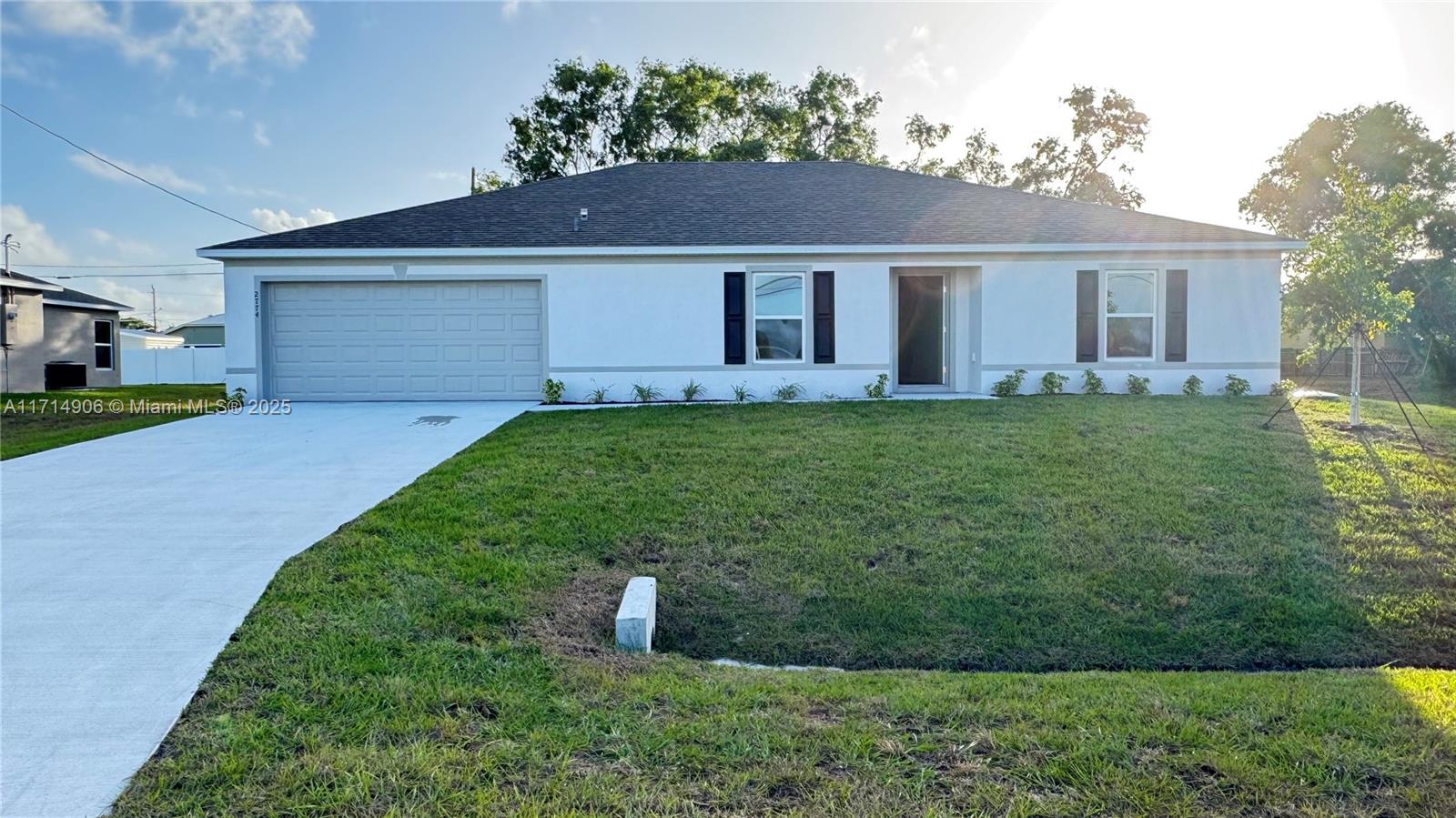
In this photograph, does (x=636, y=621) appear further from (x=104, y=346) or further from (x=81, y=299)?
(x=104, y=346)

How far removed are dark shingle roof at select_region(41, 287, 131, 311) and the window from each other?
Result: 0.66 m

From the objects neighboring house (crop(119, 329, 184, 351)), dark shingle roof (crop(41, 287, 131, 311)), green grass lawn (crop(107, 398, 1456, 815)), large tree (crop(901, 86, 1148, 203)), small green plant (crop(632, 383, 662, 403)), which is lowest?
green grass lawn (crop(107, 398, 1456, 815))

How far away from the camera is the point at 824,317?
508 inches

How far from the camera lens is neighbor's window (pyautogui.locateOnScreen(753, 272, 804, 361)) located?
1288 cm

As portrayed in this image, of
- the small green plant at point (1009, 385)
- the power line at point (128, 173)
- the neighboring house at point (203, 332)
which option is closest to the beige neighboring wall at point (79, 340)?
the power line at point (128, 173)

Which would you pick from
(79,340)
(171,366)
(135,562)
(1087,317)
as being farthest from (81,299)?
(1087,317)

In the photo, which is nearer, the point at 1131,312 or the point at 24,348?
the point at 1131,312

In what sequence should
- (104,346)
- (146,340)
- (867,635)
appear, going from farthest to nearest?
(146,340) → (104,346) → (867,635)

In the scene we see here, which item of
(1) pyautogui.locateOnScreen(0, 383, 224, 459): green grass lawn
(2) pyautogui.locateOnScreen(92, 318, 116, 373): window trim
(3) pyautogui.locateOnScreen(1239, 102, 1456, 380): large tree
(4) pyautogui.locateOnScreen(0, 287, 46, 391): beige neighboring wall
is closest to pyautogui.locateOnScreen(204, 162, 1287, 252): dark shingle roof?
(1) pyautogui.locateOnScreen(0, 383, 224, 459): green grass lawn

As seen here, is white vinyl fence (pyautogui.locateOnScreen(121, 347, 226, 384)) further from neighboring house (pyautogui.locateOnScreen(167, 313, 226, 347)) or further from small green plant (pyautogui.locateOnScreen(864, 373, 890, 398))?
small green plant (pyautogui.locateOnScreen(864, 373, 890, 398))

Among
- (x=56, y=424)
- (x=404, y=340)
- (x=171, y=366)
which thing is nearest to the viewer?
(x=56, y=424)

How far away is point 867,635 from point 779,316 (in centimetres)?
888

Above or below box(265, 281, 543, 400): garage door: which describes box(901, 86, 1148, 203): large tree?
above

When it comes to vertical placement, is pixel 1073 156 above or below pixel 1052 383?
above
